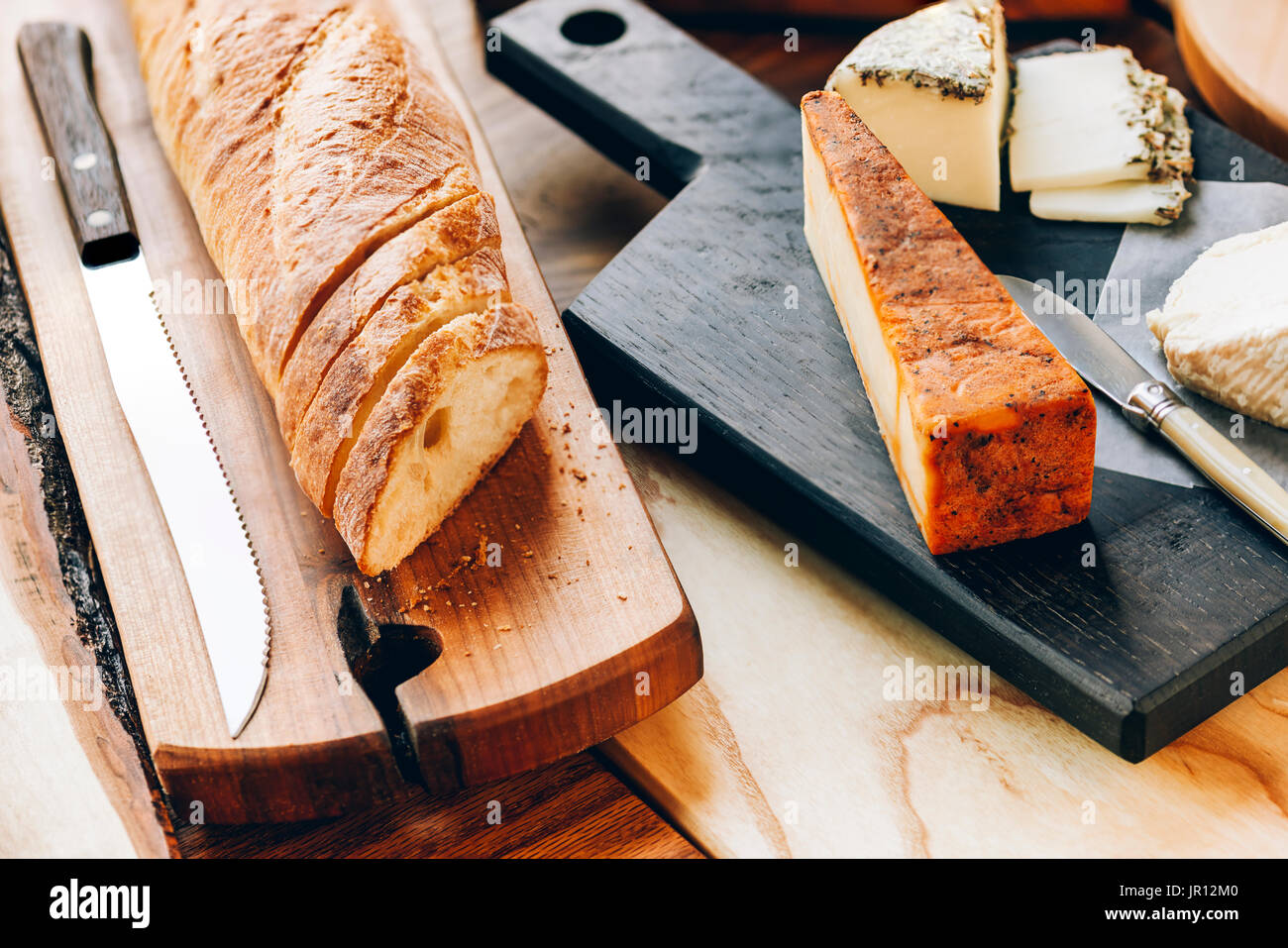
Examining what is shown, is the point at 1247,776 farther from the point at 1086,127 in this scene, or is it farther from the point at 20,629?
the point at 20,629

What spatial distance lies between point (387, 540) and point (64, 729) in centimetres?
49

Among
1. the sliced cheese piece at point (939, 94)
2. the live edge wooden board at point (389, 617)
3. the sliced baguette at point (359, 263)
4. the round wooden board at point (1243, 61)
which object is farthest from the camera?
the round wooden board at point (1243, 61)

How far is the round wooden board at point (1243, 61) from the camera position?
2250 mm

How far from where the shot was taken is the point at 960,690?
5.31 feet

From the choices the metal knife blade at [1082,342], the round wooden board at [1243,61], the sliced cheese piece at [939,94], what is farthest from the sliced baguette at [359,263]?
the round wooden board at [1243,61]

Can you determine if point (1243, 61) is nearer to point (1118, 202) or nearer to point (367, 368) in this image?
point (1118, 202)

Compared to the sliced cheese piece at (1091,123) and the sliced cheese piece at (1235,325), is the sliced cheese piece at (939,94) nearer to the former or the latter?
the sliced cheese piece at (1091,123)

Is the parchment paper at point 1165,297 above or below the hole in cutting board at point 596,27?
below

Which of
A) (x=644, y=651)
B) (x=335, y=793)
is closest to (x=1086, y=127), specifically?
(x=644, y=651)

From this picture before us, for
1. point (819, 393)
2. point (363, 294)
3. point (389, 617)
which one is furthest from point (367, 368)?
point (819, 393)

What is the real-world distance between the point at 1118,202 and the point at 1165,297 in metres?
0.22

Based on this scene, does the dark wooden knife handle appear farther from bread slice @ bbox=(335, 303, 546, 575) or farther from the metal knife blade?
the metal knife blade

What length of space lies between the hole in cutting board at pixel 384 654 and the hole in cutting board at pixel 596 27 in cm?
147

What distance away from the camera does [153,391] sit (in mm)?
1780
